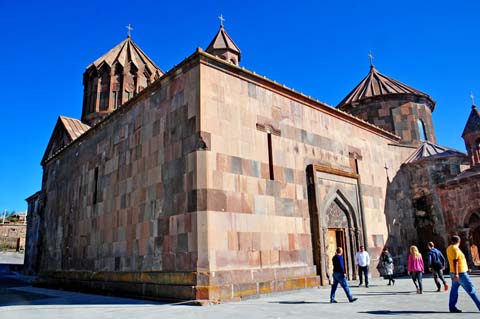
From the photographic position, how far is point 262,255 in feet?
28.6

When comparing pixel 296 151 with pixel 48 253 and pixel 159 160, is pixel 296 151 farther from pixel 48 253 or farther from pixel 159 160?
pixel 48 253

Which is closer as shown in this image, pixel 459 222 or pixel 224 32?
pixel 459 222

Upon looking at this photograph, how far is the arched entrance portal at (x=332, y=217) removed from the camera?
10.3 meters

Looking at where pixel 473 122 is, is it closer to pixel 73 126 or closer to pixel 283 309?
pixel 283 309

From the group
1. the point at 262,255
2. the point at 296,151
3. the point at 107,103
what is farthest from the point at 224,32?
the point at 262,255

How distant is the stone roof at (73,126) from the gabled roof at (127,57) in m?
3.76

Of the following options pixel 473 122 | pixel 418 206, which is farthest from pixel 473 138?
pixel 418 206

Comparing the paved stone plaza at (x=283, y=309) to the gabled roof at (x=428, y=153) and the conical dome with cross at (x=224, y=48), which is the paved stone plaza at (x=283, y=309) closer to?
the gabled roof at (x=428, y=153)

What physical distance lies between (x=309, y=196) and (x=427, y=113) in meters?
12.9

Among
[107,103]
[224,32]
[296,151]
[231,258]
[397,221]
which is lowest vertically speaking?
[231,258]

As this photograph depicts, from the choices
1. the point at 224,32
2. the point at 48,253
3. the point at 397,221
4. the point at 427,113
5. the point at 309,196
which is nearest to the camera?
the point at 309,196

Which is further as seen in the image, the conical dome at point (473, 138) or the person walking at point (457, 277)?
the conical dome at point (473, 138)

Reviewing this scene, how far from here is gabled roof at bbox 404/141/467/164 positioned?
15477 millimetres

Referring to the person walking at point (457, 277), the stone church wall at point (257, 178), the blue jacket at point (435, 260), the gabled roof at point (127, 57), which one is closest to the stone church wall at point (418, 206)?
the stone church wall at point (257, 178)
